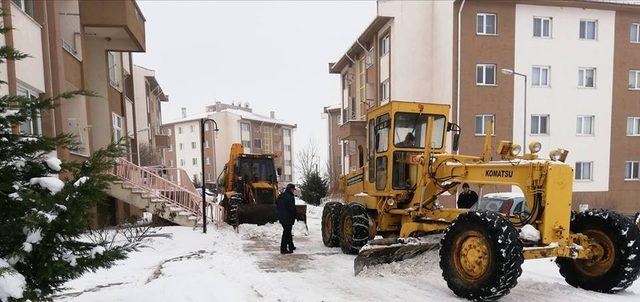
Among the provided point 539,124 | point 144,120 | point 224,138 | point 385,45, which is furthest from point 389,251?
point 224,138

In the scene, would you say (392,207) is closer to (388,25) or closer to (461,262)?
(461,262)

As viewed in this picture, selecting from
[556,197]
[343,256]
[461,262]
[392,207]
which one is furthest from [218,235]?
[556,197]

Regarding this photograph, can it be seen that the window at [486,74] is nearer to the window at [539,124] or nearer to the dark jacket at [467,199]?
the window at [539,124]

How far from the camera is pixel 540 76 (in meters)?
21.0

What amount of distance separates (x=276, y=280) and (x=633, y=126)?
24.3 metres

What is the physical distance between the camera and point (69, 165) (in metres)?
3.56

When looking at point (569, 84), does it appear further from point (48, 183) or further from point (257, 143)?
point (257, 143)

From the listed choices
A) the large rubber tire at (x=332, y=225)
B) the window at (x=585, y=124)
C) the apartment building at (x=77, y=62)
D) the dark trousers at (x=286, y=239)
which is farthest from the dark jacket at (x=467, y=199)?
the window at (x=585, y=124)

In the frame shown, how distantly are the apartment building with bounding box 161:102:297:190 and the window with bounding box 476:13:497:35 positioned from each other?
38.9m

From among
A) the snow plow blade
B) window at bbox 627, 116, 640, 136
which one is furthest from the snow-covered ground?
window at bbox 627, 116, 640, 136

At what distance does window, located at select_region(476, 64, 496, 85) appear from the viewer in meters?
20.3

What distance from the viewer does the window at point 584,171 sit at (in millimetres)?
21734

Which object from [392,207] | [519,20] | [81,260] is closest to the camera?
[81,260]

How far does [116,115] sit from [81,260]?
15186 mm
